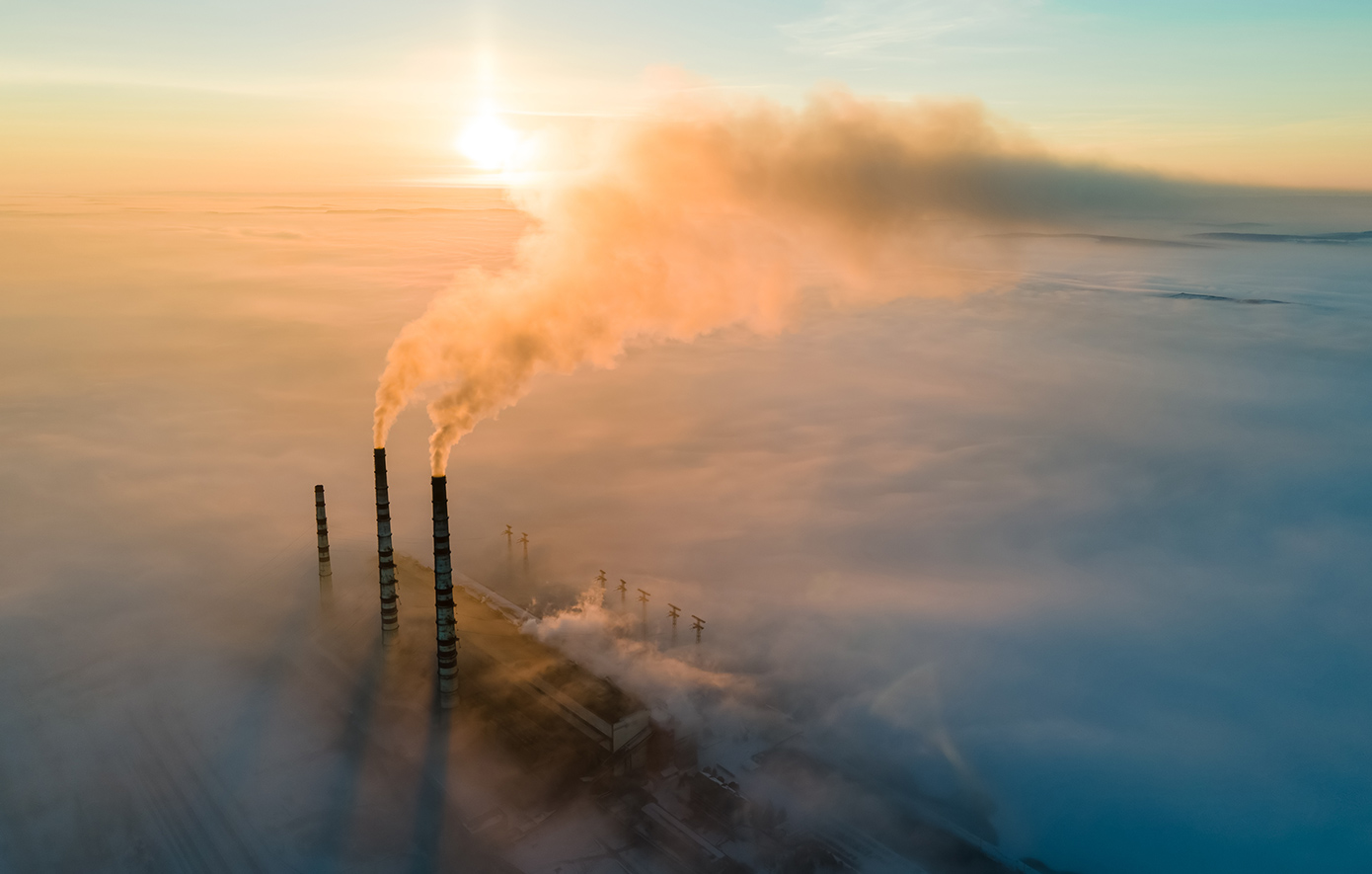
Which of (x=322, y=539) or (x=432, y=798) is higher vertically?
(x=322, y=539)

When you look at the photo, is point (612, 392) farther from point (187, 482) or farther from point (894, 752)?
point (894, 752)

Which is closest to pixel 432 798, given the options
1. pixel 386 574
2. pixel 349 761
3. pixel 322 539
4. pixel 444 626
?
pixel 349 761

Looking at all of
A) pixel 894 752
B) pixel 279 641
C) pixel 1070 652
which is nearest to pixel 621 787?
pixel 894 752

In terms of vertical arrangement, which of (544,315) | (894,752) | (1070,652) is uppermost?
(544,315)

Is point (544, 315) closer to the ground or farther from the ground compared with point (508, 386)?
farther from the ground

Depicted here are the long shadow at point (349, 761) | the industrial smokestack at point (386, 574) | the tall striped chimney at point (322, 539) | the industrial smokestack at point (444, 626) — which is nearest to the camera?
the long shadow at point (349, 761)

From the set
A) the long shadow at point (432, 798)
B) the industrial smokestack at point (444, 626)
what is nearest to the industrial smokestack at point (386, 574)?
the industrial smokestack at point (444, 626)

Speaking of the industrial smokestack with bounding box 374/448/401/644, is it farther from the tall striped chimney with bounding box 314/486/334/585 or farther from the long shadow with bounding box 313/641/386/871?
the tall striped chimney with bounding box 314/486/334/585

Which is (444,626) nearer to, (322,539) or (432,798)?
(432,798)

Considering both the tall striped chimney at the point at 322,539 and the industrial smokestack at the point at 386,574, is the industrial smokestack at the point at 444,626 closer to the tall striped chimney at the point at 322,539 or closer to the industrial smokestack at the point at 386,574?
the industrial smokestack at the point at 386,574
